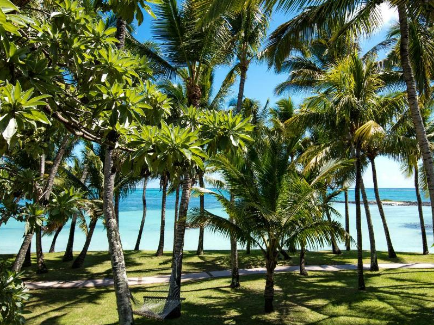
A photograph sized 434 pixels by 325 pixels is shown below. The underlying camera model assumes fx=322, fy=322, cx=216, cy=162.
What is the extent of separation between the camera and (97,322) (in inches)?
305

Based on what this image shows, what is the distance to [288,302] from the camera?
A: 29.0ft

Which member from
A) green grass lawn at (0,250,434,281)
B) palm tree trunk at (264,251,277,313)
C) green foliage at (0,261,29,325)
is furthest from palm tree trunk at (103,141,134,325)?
green grass lawn at (0,250,434,281)

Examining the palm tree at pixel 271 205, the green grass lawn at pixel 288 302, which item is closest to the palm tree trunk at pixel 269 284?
the palm tree at pixel 271 205

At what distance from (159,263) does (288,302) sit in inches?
329

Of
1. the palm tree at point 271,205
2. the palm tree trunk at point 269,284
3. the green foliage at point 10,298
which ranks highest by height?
the palm tree at point 271,205

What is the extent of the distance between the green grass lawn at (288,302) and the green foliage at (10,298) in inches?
204

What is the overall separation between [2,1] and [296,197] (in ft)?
22.9

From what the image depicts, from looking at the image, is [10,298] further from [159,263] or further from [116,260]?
[159,263]

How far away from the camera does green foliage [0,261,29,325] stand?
273cm

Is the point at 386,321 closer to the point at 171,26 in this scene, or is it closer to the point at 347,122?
the point at 347,122

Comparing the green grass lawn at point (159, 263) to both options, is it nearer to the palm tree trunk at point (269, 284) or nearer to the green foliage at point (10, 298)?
the palm tree trunk at point (269, 284)

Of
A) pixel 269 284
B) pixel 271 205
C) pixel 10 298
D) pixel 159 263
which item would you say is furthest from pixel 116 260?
pixel 159 263

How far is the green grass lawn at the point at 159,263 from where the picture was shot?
13.5m

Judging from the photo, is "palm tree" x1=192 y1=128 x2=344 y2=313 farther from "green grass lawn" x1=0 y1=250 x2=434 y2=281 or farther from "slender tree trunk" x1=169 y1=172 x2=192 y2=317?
"green grass lawn" x1=0 y1=250 x2=434 y2=281
